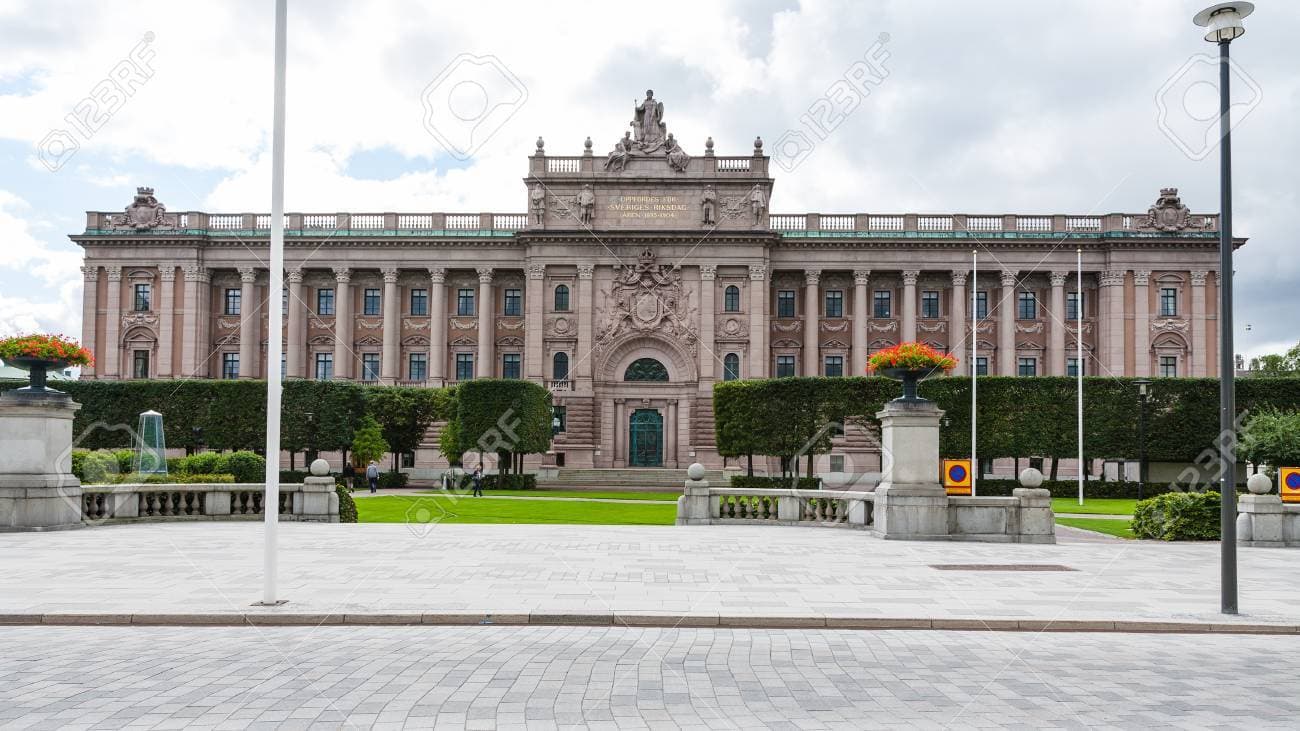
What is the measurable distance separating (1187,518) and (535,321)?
53.8 m

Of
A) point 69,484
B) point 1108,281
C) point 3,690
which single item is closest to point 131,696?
point 3,690

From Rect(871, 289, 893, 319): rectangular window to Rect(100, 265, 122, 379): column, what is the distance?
59.8m

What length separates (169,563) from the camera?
17.0 m

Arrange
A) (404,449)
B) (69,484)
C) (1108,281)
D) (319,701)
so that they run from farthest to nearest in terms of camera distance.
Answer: (1108,281), (404,449), (69,484), (319,701)

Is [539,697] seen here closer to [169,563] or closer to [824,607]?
[824,607]

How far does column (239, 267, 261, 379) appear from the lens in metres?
77.1

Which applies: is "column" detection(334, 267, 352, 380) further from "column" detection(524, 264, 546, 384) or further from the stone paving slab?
the stone paving slab

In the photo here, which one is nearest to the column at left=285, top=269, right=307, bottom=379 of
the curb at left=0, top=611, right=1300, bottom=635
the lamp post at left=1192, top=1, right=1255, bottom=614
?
the curb at left=0, top=611, right=1300, bottom=635

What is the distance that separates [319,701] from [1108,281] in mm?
76920

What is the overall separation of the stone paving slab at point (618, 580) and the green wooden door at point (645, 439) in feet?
160

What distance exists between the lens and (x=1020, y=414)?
55.8 m

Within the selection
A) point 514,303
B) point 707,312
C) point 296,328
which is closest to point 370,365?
point 296,328

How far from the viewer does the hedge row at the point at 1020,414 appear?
182 ft

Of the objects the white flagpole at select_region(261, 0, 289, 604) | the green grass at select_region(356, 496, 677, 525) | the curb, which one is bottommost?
the green grass at select_region(356, 496, 677, 525)
